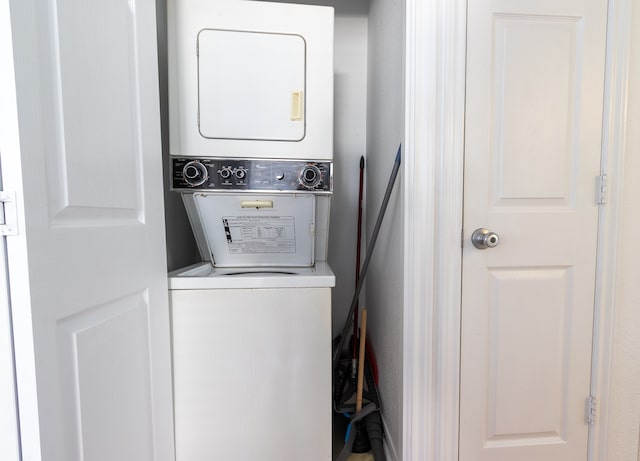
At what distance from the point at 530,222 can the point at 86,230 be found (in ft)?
5.16

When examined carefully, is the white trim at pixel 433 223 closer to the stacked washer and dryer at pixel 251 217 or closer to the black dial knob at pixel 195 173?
the stacked washer and dryer at pixel 251 217

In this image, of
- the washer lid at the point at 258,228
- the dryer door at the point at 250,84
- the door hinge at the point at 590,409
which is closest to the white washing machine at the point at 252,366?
the washer lid at the point at 258,228

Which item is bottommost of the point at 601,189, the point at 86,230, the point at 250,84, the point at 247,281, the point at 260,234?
the point at 247,281

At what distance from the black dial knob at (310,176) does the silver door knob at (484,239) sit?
0.72m

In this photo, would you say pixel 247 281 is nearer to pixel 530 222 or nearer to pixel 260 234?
pixel 260 234

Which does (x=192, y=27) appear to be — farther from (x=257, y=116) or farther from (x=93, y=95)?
(x=93, y=95)

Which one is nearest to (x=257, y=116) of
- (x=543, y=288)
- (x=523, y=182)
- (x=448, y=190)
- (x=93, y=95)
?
(x=93, y=95)

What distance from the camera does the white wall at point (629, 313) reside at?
1.20 m

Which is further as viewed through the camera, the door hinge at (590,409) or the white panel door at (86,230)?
the door hinge at (590,409)

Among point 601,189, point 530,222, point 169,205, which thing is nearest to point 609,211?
point 601,189

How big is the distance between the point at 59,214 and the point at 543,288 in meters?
1.70

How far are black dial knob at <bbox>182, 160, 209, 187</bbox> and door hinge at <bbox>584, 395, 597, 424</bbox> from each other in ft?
6.56

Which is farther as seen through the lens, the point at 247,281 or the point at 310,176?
the point at 310,176

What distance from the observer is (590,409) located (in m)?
1.24
